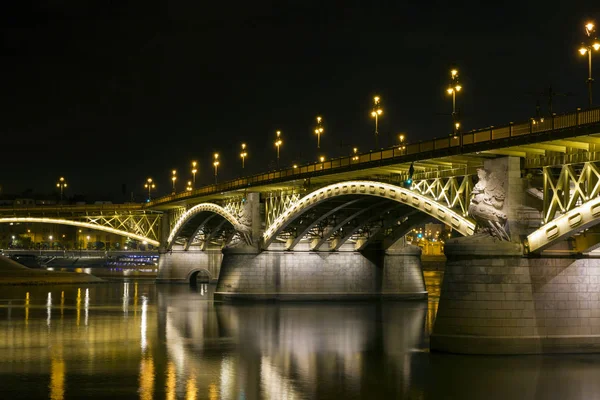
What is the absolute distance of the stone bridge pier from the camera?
34031mm

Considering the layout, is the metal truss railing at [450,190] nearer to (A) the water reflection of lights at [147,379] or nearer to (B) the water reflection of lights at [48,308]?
(A) the water reflection of lights at [147,379]

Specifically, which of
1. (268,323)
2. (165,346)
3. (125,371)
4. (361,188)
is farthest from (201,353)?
(361,188)

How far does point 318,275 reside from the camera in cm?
6875

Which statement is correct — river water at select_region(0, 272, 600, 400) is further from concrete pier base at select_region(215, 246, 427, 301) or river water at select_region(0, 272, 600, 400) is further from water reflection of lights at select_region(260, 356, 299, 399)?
concrete pier base at select_region(215, 246, 427, 301)

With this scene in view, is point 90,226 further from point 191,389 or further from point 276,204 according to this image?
point 191,389

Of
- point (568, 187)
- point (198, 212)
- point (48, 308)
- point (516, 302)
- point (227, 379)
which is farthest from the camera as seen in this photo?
point (198, 212)

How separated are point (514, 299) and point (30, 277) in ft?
249

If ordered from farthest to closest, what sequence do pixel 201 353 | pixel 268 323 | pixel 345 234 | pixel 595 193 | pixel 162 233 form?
pixel 162 233
pixel 345 234
pixel 268 323
pixel 201 353
pixel 595 193

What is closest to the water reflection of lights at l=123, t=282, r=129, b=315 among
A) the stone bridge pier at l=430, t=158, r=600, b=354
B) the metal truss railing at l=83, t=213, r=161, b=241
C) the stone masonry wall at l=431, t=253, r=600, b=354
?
the metal truss railing at l=83, t=213, r=161, b=241

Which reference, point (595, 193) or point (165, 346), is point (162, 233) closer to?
point (165, 346)

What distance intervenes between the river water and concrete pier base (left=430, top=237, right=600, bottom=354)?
0.68m

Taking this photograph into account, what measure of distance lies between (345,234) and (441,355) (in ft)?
107

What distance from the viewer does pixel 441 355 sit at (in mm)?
35406

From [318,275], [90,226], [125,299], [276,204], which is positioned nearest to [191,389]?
[318,275]
